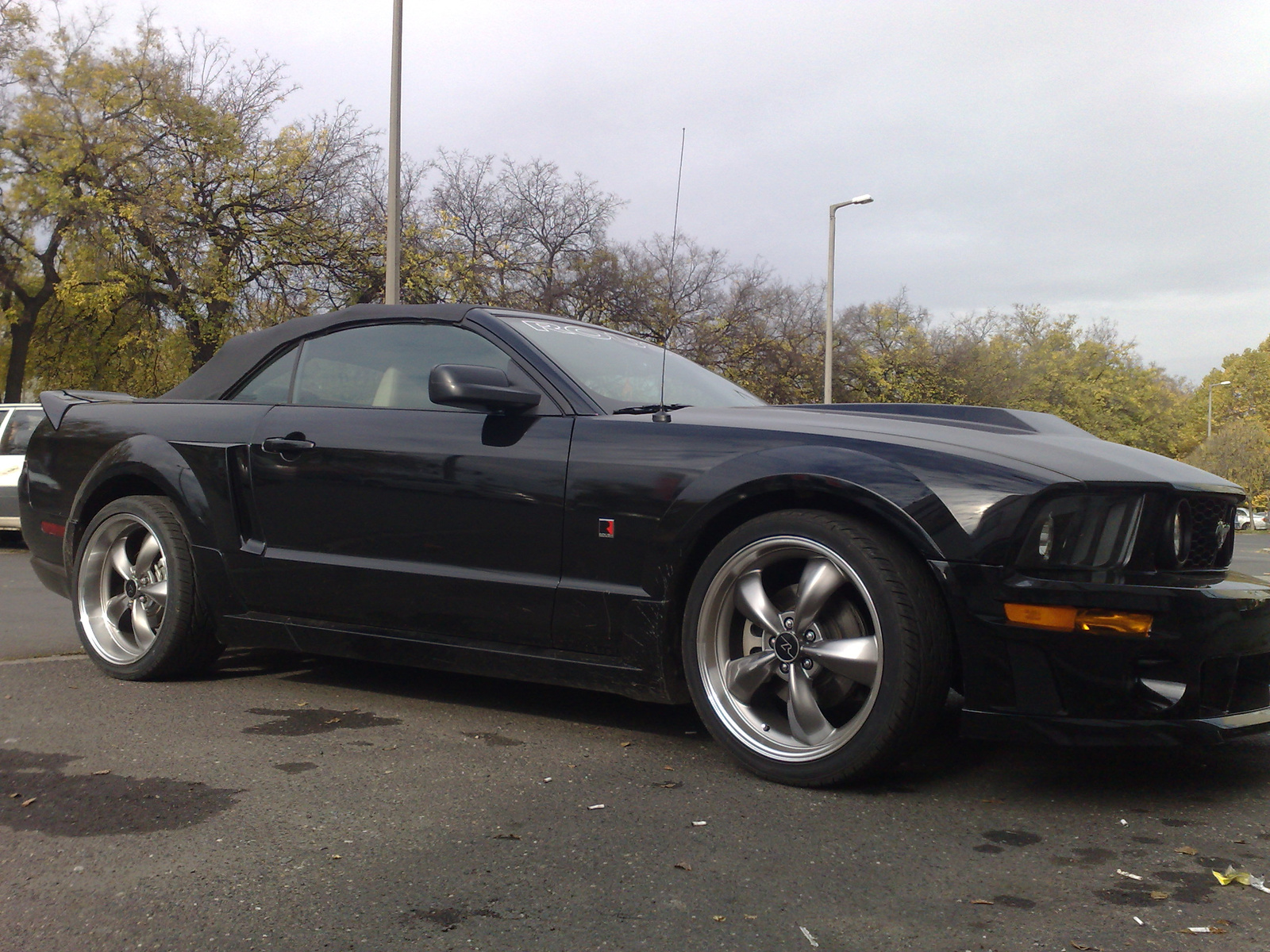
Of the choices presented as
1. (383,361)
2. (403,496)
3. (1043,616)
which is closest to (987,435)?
(1043,616)

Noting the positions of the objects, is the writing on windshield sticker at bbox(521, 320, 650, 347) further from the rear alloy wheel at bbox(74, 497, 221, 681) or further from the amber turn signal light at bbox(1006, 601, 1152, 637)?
the amber turn signal light at bbox(1006, 601, 1152, 637)

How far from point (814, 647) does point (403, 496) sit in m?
1.54

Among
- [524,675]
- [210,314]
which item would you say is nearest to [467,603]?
[524,675]

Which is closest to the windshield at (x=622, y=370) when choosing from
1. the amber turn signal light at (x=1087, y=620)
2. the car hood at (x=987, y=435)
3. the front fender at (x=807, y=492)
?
the car hood at (x=987, y=435)

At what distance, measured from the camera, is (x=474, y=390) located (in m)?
3.80

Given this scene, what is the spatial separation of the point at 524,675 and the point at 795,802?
3.44ft

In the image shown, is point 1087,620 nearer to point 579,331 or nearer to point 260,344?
point 579,331

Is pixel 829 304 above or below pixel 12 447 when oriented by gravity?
above

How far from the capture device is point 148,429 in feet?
16.0

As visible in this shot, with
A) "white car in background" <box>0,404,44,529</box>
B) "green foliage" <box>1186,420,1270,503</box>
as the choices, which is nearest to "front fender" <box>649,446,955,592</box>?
"white car in background" <box>0,404,44,529</box>

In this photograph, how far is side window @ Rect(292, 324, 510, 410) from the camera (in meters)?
4.30

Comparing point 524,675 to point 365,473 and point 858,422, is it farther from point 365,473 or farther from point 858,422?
point 858,422

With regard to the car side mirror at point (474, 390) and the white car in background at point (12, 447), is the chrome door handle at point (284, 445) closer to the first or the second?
the car side mirror at point (474, 390)

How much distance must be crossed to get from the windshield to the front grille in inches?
66.9
